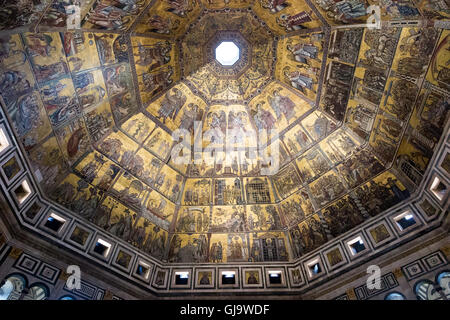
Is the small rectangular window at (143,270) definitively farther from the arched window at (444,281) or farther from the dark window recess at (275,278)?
the arched window at (444,281)

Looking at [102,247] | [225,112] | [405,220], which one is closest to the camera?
[405,220]

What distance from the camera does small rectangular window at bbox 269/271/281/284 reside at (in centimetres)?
1269

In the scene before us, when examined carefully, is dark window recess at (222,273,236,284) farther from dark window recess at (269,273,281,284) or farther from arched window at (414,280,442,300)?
arched window at (414,280,442,300)

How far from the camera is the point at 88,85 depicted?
11828mm

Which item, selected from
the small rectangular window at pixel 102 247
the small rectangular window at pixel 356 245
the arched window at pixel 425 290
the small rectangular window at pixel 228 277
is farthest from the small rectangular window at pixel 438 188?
the small rectangular window at pixel 102 247

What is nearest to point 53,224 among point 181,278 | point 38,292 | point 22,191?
point 22,191

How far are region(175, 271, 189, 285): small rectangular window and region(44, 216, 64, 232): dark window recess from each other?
5110mm

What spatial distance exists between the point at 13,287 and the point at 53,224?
2.48m

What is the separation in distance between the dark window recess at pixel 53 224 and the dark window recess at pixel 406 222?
40.4 ft

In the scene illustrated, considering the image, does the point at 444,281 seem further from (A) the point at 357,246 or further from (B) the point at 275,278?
(B) the point at 275,278

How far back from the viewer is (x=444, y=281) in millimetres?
8852

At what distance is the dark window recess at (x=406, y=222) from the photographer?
1064cm
